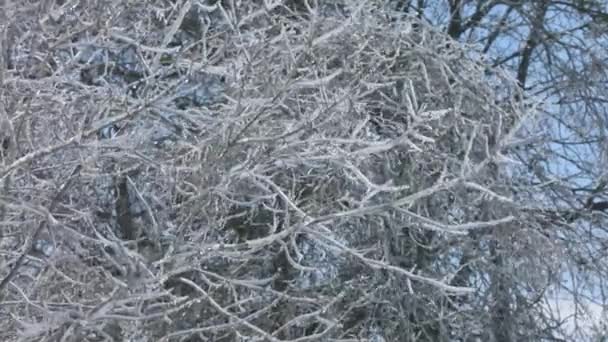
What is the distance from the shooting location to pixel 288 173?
601 cm

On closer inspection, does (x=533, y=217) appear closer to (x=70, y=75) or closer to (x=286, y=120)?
(x=286, y=120)

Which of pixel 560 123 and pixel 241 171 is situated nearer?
pixel 241 171

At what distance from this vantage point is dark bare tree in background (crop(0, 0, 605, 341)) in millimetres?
4430

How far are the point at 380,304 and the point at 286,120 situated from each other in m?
1.63

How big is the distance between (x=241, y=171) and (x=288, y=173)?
1.35 m

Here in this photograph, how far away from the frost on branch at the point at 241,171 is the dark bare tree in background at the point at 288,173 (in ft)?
0.07

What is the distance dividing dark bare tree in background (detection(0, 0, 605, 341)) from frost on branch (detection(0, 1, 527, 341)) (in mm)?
21

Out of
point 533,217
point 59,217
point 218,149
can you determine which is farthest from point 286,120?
point 533,217

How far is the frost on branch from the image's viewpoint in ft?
14.4

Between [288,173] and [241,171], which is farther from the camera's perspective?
[288,173]

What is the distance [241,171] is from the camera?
4.68 meters

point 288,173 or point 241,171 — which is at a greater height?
point 241,171

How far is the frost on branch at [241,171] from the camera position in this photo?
14.4 feet

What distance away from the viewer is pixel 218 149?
4.86m
